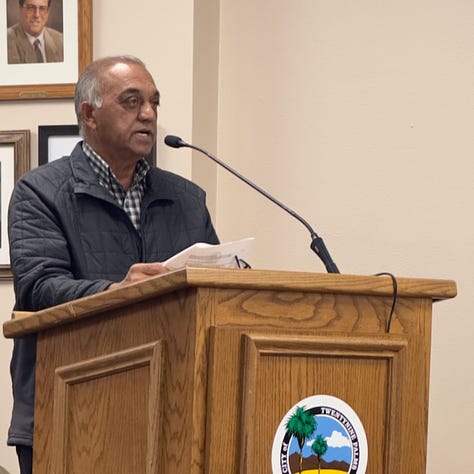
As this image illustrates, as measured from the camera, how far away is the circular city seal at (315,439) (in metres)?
1.98

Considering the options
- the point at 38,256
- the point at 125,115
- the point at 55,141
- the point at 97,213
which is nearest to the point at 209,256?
the point at 38,256

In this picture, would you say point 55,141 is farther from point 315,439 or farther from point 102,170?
point 315,439

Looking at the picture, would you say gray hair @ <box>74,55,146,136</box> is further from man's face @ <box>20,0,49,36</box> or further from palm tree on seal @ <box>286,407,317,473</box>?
palm tree on seal @ <box>286,407,317,473</box>

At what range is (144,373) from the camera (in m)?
2.08

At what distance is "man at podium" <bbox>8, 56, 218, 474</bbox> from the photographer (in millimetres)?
2842

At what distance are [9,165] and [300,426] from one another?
2504mm

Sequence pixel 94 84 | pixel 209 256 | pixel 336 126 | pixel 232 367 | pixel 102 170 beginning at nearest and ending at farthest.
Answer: pixel 232 367, pixel 209 256, pixel 102 170, pixel 94 84, pixel 336 126

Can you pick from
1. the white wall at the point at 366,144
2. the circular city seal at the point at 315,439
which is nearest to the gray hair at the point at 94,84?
the white wall at the point at 366,144

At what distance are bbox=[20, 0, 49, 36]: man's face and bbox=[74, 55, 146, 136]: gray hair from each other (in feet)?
3.01

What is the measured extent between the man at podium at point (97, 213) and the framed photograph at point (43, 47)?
79 cm

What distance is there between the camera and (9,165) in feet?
13.8

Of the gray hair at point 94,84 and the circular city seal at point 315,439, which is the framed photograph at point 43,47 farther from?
the circular city seal at point 315,439

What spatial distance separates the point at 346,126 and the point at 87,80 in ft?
4.15

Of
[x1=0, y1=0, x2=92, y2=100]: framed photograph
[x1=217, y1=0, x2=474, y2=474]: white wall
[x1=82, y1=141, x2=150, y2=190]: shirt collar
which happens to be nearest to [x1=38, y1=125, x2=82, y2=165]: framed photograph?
[x1=0, y1=0, x2=92, y2=100]: framed photograph
